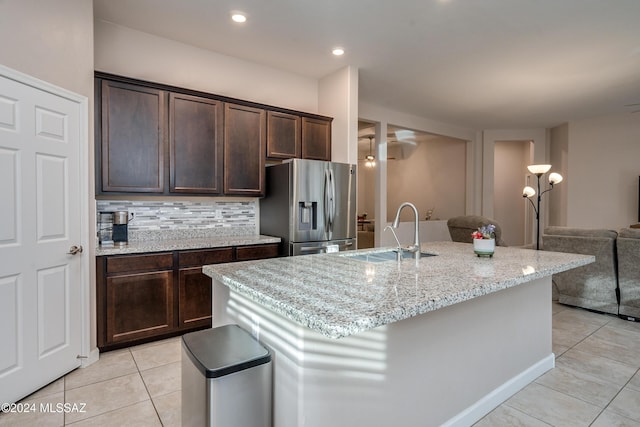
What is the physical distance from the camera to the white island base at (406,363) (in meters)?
1.34

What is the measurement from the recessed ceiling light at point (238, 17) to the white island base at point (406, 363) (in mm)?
2326

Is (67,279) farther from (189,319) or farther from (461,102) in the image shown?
(461,102)

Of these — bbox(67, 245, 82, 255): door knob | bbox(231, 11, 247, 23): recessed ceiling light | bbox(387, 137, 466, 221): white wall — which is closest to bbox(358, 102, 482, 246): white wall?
bbox(387, 137, 466, 221): white wall

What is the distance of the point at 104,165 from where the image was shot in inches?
114

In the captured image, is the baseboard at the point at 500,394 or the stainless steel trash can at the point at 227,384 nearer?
the stainless steel trash can at the point at 227,384

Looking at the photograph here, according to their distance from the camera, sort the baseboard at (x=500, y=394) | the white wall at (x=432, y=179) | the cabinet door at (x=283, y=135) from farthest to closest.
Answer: the white wall at (x=432, y=179), the cabinet door at (x=283, y=135), the baseboard at (x=500, y=394)

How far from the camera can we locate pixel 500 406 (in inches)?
84.4

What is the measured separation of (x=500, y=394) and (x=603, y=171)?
20.2 ft

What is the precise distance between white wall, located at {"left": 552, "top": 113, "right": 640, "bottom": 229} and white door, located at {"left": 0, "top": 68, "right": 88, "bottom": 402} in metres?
7.81

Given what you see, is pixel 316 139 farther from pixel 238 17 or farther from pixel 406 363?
pixel 406 363

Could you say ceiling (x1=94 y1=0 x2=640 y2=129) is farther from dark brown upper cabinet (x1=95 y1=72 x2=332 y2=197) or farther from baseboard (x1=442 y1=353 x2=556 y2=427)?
baseboard (x1=442 y1=353 x2=556 y2=427)

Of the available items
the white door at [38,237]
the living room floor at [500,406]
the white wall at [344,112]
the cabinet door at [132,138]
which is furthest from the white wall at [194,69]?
the living room floor at [500,406]

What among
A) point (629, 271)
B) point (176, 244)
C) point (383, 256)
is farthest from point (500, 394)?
point (176, 244)

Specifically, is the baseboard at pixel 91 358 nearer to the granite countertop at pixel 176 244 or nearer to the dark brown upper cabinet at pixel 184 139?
the granite countertop at pixel 176 244
